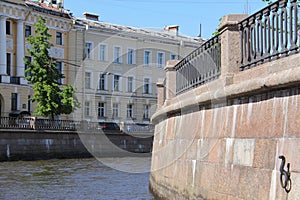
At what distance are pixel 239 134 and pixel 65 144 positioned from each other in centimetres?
2664

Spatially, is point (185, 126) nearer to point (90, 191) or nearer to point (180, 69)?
point (180, 69)

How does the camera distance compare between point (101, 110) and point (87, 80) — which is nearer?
point (87, 80)

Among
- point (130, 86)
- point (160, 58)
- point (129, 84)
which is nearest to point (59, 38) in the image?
point (129, 84)

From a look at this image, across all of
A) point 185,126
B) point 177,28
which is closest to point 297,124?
Result: point 185,126

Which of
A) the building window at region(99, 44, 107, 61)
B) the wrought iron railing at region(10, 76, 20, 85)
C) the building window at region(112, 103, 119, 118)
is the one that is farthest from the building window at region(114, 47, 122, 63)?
the wrought iron railing at region(10, 76, 20, 85)

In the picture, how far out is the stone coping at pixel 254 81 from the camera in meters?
5.25

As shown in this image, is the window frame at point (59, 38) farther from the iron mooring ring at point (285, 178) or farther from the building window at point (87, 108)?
the iron mooring ring at point (285, 178)

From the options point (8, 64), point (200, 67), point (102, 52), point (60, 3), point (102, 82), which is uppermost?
point (60, 3)

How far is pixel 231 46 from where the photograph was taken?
7355 mm

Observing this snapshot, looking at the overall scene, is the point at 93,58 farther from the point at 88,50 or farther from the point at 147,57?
the point at 147,57

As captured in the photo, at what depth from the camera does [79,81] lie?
43.4 m

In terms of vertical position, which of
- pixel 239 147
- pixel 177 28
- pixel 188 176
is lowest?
pixel 188 176

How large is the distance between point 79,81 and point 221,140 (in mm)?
37008

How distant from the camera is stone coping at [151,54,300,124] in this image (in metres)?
5.25
